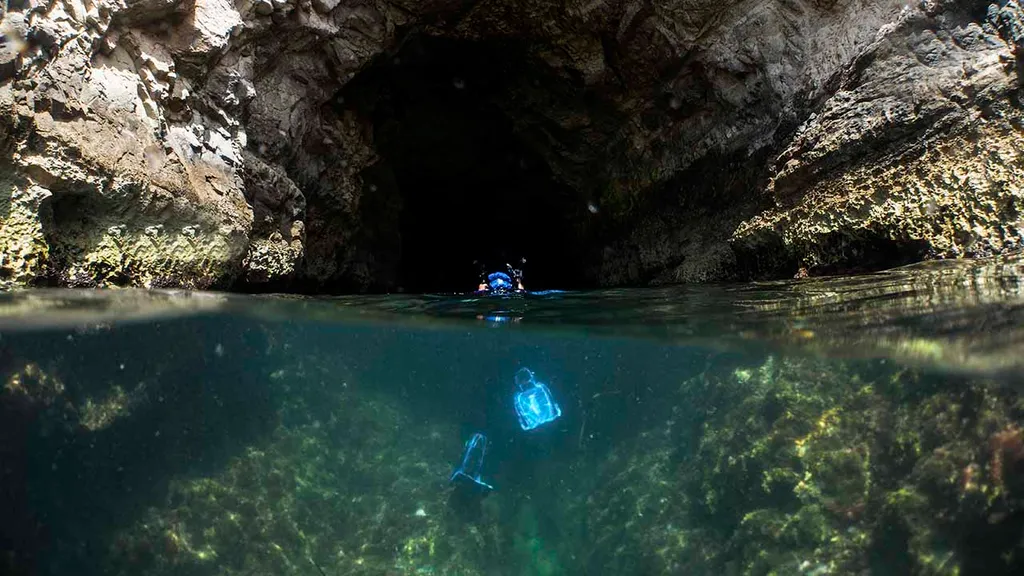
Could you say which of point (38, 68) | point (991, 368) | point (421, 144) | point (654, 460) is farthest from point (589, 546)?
point (421, 144)

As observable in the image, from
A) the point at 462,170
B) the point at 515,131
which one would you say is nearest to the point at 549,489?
the point at 515,131

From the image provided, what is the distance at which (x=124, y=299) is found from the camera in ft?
22.8

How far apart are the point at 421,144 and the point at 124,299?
35.4 ft

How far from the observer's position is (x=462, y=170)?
1830 centimetres

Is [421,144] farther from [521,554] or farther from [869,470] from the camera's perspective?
[869,470]

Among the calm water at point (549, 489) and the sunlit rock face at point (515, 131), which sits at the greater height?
the sunlit rock face at point (515, 131)

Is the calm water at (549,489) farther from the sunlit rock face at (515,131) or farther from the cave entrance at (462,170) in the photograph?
the cave entrance at (462,170)

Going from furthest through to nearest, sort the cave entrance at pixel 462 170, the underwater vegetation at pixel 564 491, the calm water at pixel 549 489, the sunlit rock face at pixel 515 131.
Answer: the cave entrance at pixel 462 170 < the sunlit rock face at pixel 515 131 < the underwater vegetation at pixel 564 491 < the calm water at pixel 549 489

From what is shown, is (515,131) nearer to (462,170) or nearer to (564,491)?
(462,170)

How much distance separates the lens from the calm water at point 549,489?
6598 mm

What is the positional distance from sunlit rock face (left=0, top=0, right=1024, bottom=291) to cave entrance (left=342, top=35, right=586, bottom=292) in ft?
0.30

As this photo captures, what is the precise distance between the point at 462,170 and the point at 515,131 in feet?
9.99

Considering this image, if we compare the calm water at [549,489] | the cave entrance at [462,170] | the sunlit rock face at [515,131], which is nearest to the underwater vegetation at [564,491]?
the calm water at [549,489]

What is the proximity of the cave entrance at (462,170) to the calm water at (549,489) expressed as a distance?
599cm
